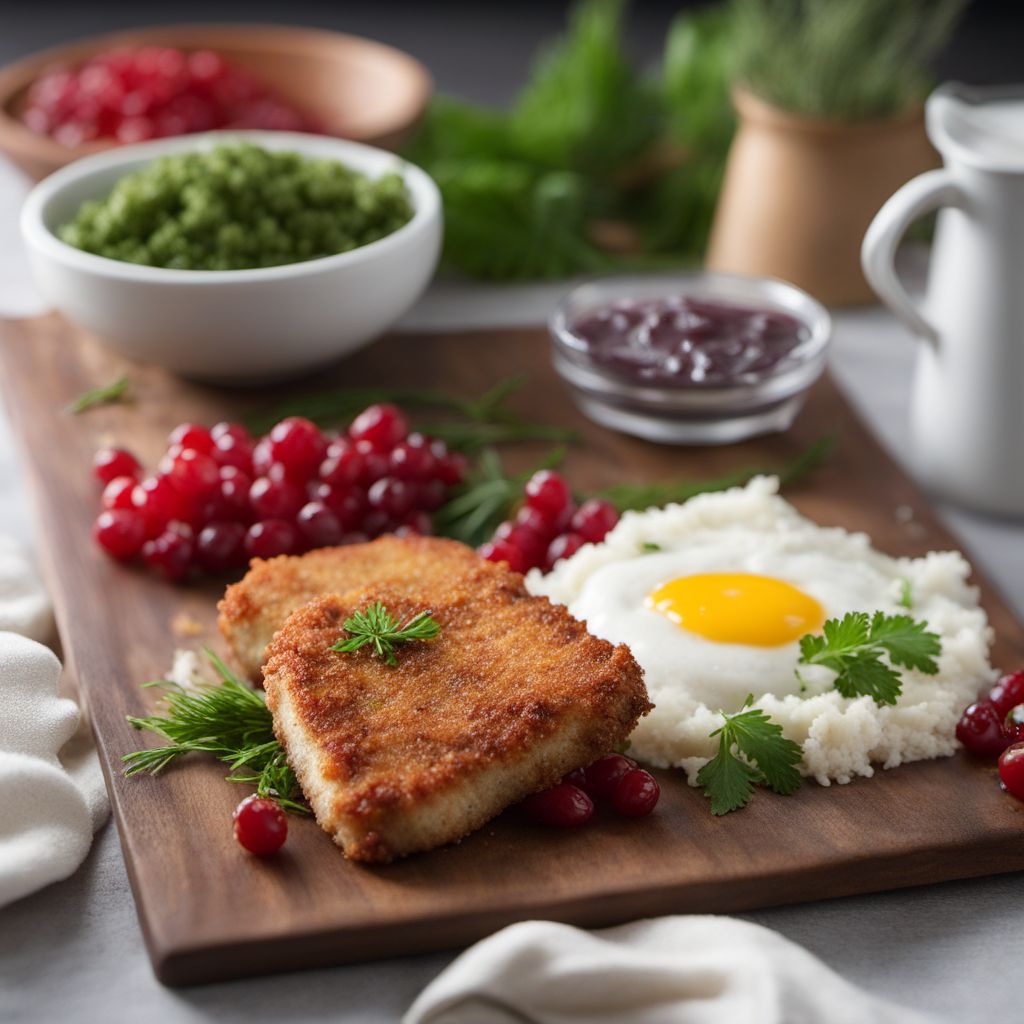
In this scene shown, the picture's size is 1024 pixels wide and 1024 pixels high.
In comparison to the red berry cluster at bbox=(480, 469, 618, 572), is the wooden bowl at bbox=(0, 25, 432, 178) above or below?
above

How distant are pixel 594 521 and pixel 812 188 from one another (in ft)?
6.97

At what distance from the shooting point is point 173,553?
4000 millimetres

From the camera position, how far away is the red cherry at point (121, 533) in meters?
4.09

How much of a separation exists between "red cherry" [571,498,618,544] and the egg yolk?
505 millimetres

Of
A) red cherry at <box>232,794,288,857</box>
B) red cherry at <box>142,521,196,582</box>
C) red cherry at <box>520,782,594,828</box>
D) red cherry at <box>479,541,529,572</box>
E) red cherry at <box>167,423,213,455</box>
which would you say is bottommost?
red cherry at <box>142,521,196,582</box>

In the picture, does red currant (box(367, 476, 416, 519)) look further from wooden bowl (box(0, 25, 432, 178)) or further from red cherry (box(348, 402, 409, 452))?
wooden bowl (box(0, 25, 432, 178))

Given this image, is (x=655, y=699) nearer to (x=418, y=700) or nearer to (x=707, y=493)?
(x=418, y=700)

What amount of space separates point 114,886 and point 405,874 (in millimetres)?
637

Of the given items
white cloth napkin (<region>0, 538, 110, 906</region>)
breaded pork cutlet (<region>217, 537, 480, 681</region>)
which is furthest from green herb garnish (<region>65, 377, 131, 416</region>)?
breaded pork cutlet (<region>217, 537, 480, 681</region>)

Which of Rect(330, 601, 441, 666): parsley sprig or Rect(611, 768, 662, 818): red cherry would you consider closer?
Rect(611, 768, 662, 818): red cherry

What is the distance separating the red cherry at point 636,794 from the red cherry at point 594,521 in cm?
110

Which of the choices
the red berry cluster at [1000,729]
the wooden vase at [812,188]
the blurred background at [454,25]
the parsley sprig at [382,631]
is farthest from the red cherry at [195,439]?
the blurred background at [454,25]

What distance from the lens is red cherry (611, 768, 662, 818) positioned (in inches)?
124

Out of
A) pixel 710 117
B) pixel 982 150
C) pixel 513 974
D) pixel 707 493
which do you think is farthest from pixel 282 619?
pixel 710 117
